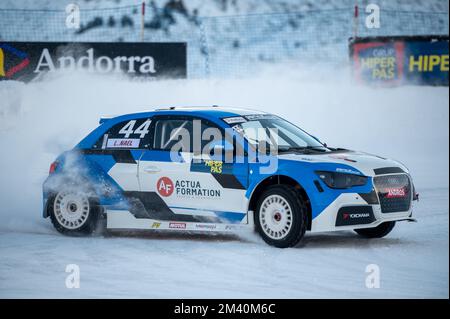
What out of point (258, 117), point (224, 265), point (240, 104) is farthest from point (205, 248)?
point (240, 104)

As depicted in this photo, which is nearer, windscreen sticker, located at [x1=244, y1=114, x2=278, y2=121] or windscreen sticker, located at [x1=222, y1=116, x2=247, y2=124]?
windscreen sticker, located at [x1=222, y1=116, x2=247, y2=124]

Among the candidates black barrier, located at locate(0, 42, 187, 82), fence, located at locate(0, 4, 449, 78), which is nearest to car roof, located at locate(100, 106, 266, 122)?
black barrier, located at locate(0, 42, 187, 82)

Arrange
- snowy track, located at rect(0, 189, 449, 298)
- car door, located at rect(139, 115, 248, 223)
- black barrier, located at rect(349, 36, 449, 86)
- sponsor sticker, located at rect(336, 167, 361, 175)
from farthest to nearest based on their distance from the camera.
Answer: black barrier, located at rect(349, 36, 449, 86) < car door, located at rect(139, 115, 248, 223) < sponsor sticker, located at rect(336, 167, 361, 175) < snowy track, located at rect(0, 189, 449, 298)

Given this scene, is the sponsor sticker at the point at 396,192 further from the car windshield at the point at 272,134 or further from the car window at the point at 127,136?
the car window at the point at 127,136

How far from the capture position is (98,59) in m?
22.5

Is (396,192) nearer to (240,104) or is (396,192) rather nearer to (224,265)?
(224,265)

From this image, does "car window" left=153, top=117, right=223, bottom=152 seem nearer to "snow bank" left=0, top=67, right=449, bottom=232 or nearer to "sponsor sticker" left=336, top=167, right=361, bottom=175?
"sponsor sticker" left=336, top=167, right=361, bottom=175

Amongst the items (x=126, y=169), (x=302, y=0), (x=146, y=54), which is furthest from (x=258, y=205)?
(x=302, y=0)

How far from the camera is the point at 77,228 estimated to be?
35.6 ft

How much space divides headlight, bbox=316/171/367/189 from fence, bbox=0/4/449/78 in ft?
89.4

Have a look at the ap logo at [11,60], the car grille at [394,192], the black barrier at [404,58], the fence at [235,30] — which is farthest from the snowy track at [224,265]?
the fence at [235,30]

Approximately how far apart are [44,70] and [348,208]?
47.2ft

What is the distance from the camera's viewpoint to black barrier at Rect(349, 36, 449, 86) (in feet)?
77.9

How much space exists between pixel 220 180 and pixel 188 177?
377mm
